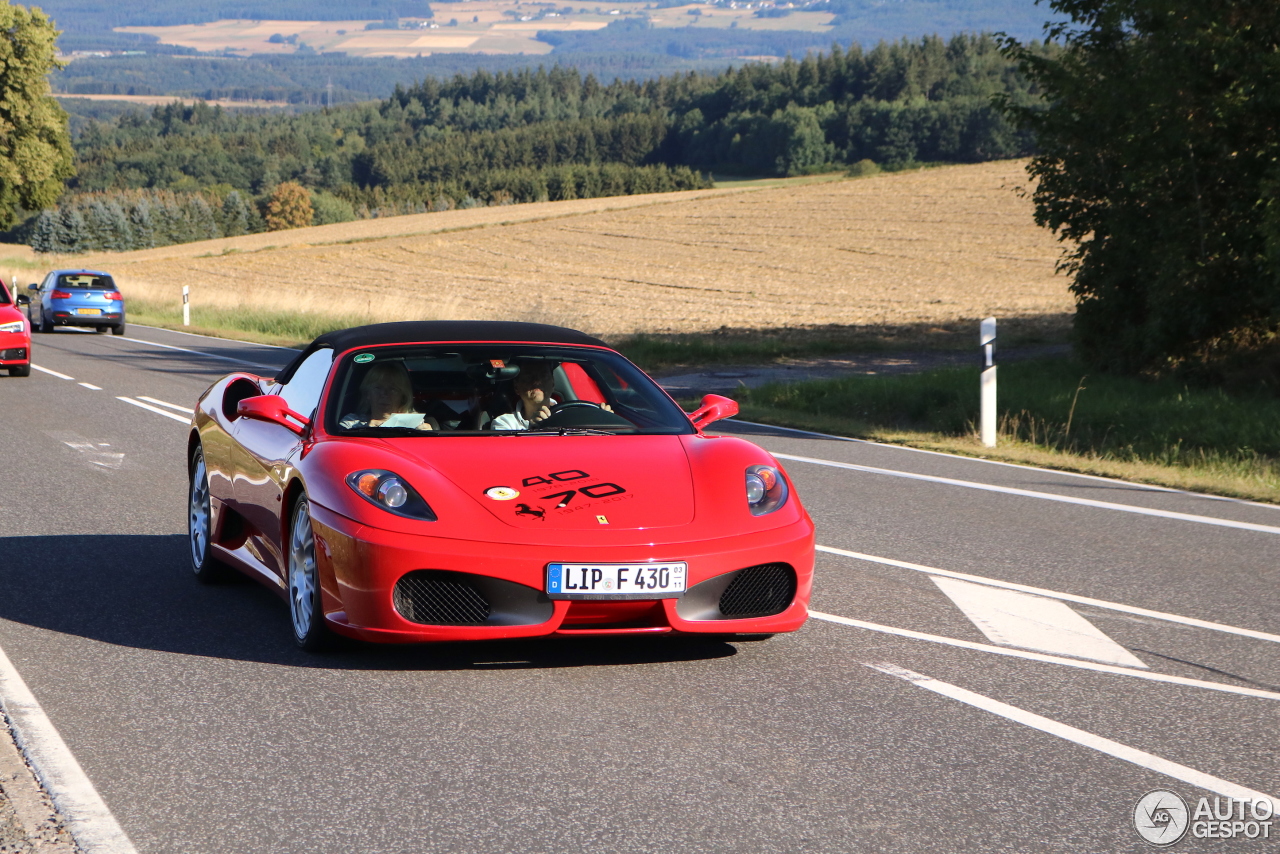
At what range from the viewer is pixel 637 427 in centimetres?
630

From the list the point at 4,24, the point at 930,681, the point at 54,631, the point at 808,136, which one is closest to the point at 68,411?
the point at 54,631

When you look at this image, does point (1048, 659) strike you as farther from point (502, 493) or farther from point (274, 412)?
point (274, 412)

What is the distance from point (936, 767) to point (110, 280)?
107 ft

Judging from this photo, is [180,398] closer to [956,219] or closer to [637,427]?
[637,427]

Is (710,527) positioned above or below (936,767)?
above

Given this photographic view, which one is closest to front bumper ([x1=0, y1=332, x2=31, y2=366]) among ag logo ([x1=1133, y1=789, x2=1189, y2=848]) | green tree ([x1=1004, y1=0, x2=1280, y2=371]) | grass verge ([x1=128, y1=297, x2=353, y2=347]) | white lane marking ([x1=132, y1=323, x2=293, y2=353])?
white lane marking ([x1=132, y1=323, x2=293, y2=353])

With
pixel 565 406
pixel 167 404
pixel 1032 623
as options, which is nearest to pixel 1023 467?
pixel 1032 623

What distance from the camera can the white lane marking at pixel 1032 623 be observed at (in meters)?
5.88

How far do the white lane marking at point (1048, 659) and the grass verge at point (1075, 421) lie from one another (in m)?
5.16

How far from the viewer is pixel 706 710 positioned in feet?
16.3

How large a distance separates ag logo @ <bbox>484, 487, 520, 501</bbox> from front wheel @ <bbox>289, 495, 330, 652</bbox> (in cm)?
74

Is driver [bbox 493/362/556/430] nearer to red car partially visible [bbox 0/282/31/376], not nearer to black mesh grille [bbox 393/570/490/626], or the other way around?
black mesh grille [bbox 393/570/490/626]

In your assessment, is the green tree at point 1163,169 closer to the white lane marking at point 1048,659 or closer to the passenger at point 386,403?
the white lane marking at point 1048,659

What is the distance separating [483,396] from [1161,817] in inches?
140
